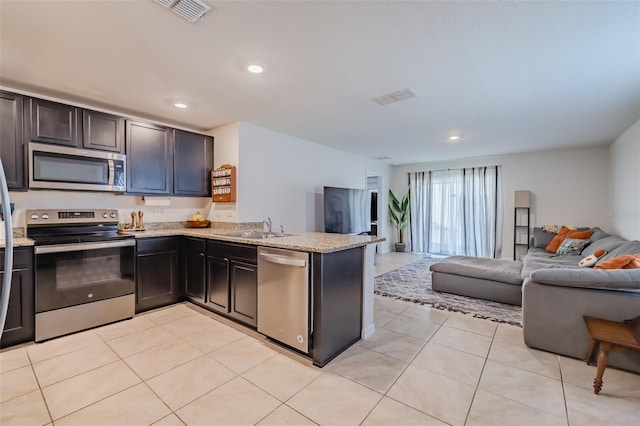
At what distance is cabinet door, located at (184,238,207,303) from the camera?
3.24 metres

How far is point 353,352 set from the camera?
2.41 metres

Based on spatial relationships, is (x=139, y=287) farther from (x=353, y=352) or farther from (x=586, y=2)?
(x=586, y=2)

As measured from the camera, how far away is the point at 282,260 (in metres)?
2.35

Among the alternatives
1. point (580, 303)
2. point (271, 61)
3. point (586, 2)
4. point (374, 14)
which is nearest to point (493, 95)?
point (586, 2)

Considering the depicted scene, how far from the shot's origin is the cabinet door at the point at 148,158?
3.39 meters

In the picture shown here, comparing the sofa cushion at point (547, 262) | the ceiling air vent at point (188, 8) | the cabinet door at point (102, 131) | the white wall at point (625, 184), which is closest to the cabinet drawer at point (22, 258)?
the cabinet door at point (102, 131)

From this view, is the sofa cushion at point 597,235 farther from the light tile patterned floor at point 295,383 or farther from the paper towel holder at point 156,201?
the paper towel holder at point 156,201

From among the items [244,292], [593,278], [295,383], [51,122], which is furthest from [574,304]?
[51,122]

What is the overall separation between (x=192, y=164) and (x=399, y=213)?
5.48m

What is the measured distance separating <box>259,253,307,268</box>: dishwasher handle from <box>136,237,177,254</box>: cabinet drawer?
61.2 inches

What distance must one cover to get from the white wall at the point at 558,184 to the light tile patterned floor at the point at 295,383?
4.32 meters

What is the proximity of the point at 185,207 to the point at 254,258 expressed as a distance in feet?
6.91

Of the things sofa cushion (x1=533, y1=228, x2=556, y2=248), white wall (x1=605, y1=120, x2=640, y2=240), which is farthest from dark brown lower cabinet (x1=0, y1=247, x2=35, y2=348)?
sofa cushion (x1=533, y1=228, x2=556, y2=248)

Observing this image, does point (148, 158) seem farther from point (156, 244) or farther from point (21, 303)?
point (21, 303)
